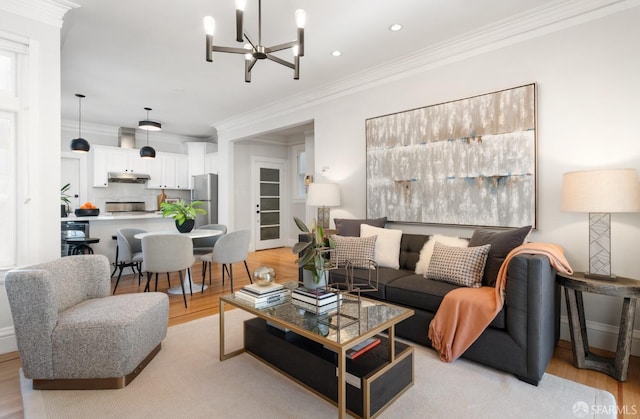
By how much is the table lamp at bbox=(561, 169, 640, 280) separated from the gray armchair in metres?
3.05

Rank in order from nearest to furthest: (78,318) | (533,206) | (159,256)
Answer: (78,318) → (533,206) → (159,256)

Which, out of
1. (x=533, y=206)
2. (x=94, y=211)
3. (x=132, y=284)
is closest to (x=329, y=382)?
(x=533, y=206)

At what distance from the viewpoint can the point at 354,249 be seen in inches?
125

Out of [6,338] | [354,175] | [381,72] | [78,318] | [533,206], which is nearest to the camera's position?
[78,318]

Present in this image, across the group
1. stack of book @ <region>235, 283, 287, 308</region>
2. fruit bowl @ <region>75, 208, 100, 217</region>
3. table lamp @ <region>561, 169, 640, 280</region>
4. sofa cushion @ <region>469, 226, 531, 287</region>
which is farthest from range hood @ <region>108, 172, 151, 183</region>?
table lamp @ <region>561, 169, 640, 280</region>

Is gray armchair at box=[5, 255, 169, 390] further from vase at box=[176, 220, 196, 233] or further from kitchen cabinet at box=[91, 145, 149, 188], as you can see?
kitchen cabinet at box=[91, 145, 149, 188]

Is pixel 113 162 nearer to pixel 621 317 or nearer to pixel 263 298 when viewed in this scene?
pixel 263 298

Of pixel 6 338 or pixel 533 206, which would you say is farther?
pixel 533 206

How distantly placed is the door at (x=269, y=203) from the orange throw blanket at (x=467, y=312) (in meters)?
5.45

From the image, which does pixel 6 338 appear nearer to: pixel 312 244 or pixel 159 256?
pixel 159 256

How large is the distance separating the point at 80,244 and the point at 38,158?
84.7 inches

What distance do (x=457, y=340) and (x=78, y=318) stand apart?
2.46 m

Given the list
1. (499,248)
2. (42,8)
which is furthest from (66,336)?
(499,248)

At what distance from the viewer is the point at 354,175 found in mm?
4230
